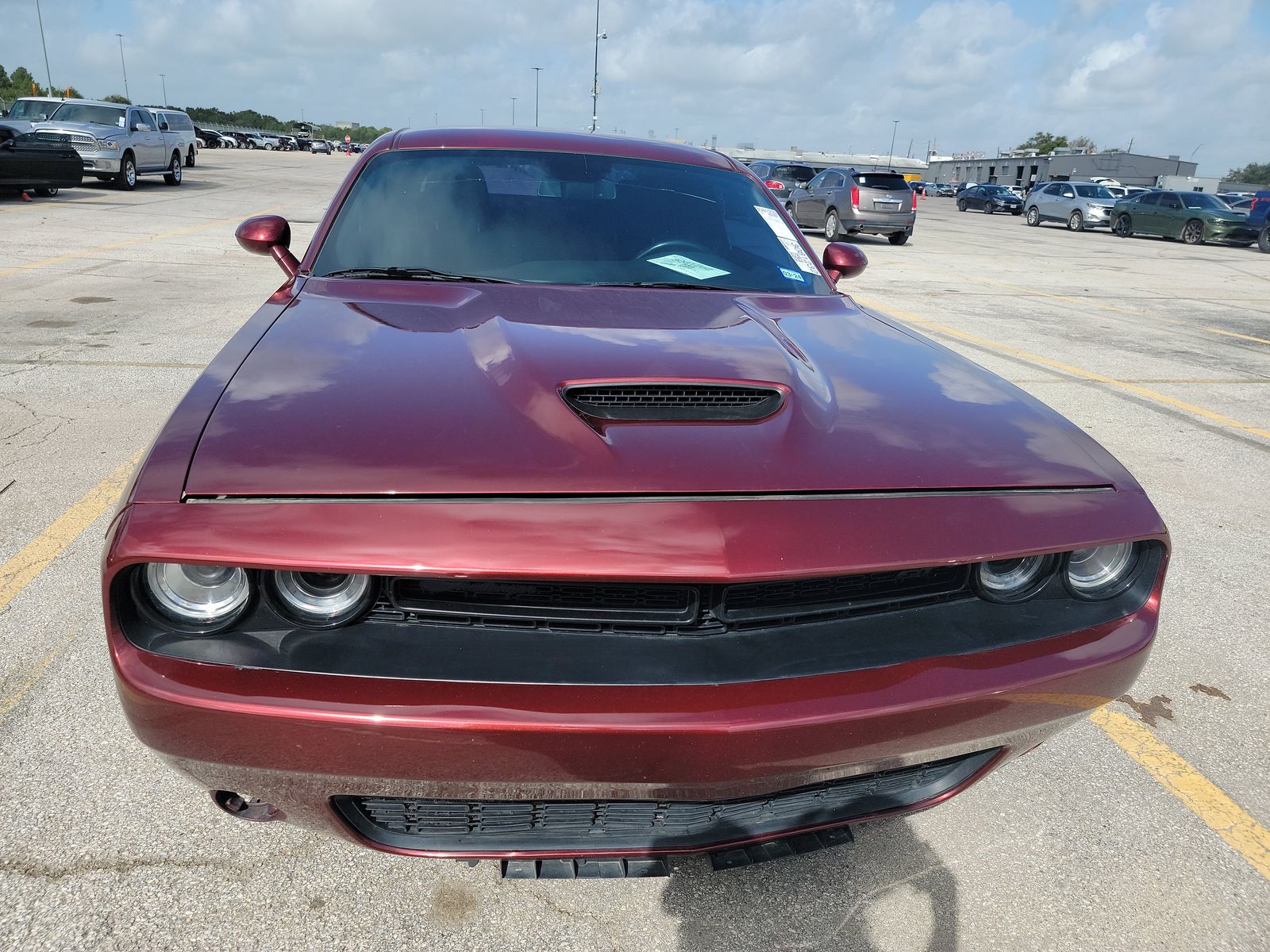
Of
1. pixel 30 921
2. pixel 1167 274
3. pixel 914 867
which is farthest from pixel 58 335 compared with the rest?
pixel 1167 274

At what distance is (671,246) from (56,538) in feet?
8.19

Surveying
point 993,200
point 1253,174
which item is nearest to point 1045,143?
point 1253,174

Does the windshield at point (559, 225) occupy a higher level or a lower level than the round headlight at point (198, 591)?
higher

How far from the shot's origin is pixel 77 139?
17.5 metres

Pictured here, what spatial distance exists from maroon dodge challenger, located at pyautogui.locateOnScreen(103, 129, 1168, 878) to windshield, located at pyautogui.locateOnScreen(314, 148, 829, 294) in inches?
29.8

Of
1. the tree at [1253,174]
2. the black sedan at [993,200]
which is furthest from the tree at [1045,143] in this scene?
the black sedan at [993,200]

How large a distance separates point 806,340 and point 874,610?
0.87 meters

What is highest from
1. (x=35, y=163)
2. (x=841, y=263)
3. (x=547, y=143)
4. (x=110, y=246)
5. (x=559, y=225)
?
(x=547, y=143)

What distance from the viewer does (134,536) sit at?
4.34ft

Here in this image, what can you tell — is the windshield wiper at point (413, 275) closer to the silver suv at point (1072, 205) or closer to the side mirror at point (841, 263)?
the side mirror at point (841, 263)

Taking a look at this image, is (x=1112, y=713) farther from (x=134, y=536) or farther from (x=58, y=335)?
(x=58, y=335)

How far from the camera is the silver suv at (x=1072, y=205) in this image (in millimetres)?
26484

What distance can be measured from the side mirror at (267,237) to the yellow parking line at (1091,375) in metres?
3.45

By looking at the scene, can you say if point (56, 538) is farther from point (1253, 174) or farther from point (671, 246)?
point (1253, 174)
